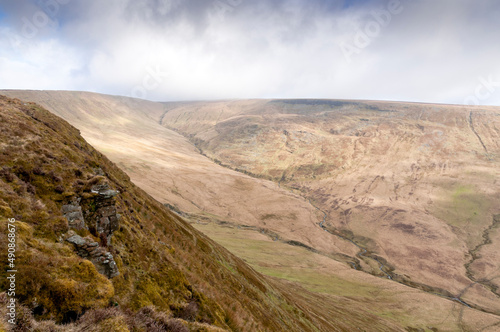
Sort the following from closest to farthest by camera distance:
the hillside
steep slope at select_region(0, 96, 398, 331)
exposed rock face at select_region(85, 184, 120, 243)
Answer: steep slope at select_region(0, 96, 398, 331) → exposed rock face at select_region(85, 184, 120, 243) → the hillside

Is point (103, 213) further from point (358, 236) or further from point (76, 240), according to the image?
point (358, 236)

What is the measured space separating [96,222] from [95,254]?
247 centimetres

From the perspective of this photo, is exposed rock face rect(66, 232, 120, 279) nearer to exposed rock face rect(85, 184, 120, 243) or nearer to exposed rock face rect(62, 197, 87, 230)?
Answer: exposed rock face rect(62, 197, 87, 230)

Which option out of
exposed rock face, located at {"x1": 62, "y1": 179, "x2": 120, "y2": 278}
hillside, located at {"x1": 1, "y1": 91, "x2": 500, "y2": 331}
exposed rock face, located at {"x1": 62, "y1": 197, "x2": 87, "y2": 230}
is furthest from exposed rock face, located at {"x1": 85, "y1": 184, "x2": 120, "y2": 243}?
hillside, located at {"x1": 1, "y1": 91, "x2": 500, "y2": 331}

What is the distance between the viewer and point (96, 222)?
40.9ft

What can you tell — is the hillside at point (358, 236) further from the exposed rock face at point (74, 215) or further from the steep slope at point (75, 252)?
the exposed rock face at point (74, 215)

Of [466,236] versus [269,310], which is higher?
[269,310]

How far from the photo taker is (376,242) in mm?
138875

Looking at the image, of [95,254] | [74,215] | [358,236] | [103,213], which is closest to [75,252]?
[95,254]

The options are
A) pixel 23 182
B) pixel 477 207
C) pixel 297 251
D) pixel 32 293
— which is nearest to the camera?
pixel 32 293

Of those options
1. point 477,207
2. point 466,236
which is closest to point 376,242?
point 466,236

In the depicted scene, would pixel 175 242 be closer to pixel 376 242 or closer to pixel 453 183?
pixel 376 242

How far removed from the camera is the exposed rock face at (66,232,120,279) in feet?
34.0

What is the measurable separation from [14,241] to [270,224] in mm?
143979
